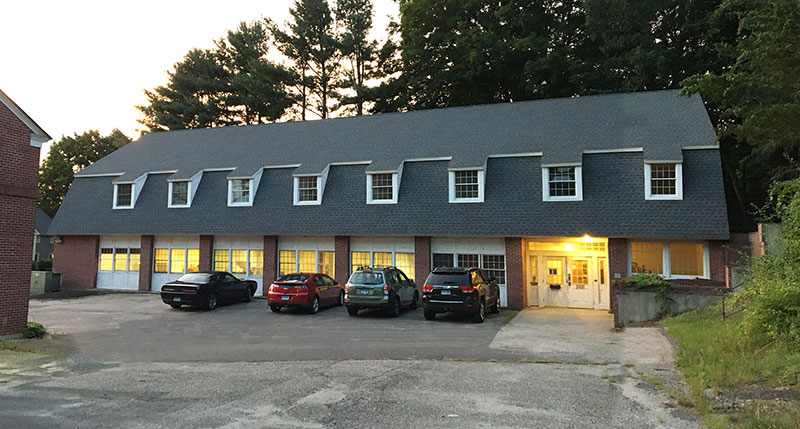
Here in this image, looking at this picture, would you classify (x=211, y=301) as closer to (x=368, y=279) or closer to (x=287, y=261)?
(x=287, y=261)

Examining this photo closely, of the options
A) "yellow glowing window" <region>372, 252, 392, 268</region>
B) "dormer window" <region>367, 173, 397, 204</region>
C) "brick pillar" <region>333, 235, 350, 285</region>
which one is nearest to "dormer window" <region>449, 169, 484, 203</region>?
"dormer window" <region>367, 173, 397, 204</region>

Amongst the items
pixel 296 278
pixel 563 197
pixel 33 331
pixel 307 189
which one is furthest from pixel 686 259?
pixel 33 331

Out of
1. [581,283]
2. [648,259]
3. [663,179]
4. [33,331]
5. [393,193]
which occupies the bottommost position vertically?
[33,331]

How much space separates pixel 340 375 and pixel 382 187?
1462cm

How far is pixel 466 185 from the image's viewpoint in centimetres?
2180

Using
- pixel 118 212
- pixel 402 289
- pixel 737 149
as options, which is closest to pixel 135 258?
pixel 118 212

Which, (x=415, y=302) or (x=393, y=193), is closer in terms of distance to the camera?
(x=415, y=302)

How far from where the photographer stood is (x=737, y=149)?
29062 mm

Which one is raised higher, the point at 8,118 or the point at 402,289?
the point at 8,118

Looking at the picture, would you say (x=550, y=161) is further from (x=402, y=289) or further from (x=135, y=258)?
(x=135, y=258)

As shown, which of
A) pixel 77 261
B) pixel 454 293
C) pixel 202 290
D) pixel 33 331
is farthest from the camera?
pixel 77 261

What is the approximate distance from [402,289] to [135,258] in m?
17.3

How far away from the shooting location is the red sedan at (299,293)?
60.1ft

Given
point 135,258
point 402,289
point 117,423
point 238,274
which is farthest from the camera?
point 135,258
